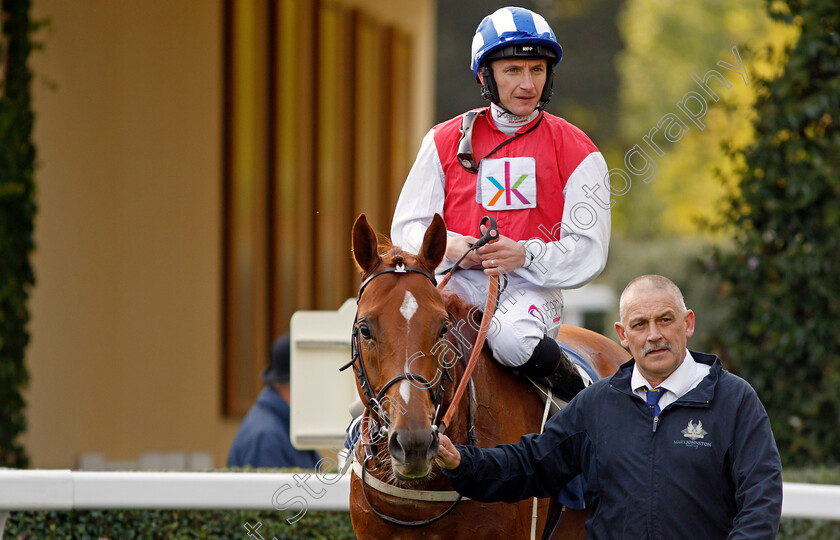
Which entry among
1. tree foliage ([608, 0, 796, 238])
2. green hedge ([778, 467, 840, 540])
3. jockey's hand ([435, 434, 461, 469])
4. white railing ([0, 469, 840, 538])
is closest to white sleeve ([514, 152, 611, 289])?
jockey's hand ([435, 434, 461, 469])

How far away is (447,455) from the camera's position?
319 cm

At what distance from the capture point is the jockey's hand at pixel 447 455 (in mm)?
3182

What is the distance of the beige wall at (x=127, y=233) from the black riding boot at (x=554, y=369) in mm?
4846

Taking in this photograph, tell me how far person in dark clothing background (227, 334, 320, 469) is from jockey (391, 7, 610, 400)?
257 cm

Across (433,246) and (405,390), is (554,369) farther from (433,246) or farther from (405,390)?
(405,390)

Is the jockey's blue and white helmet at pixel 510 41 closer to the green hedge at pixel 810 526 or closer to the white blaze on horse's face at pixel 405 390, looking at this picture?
the white blaze on horse's face at pixel 405 390

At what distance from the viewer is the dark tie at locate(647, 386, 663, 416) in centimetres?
316

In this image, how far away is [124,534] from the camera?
467 centimetres

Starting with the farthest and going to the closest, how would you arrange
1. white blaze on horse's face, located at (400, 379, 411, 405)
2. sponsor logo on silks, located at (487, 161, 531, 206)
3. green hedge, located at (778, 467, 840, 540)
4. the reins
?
green hedge, located at (778, 467, 840, 540)
sponsor logo on silks, located at (487, 161, 531, 206)
the reins
white blaze on horse's face, located at (400, 379, 411, 405)

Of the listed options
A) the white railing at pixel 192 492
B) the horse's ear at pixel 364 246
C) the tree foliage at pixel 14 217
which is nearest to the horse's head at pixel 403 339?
the horse's ear at pixel 364 246

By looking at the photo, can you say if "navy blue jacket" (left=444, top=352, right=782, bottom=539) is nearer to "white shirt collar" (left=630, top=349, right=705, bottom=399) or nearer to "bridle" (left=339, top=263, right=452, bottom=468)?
"white shirt collar" (left=630, top=349, right=705, bottom=399)

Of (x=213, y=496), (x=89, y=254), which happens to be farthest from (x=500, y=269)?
(x=89, y=254)

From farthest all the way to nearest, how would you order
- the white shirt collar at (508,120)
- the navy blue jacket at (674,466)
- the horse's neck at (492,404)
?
the white shirt collar at (508,120) → the horse's neck at (492,404) → the navy blue jacket at (674,466)

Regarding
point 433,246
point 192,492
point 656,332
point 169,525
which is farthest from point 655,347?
point 169,525
